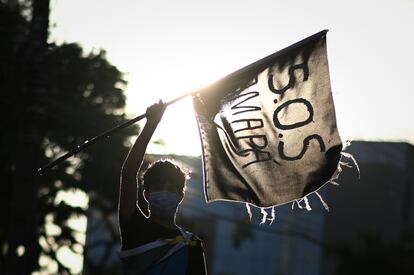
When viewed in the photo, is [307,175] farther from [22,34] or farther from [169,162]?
[22,34]

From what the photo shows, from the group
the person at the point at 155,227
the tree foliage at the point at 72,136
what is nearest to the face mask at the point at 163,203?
the person at the point at 155,227

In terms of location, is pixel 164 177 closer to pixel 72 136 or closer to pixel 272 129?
pixel 272 129

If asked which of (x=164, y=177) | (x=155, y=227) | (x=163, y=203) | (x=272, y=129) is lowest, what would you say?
(x=155, y=227)

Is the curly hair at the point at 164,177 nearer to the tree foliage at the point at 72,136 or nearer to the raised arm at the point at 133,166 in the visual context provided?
the raised arm at the point at 133,166

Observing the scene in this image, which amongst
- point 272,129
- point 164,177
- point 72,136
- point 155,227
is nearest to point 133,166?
point 164,177

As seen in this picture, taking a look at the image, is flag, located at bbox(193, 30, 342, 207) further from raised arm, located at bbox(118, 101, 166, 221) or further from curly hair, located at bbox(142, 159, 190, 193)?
curly hair, located at bbox(142, 159, 190, 193)

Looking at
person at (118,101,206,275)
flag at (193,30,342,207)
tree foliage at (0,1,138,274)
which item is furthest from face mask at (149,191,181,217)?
tree foliage at (0,1,138,274)

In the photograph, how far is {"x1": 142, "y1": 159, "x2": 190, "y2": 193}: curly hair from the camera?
5945 mm

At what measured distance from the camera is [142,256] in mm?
5785

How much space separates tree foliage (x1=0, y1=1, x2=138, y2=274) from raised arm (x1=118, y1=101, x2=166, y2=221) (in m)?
19.0

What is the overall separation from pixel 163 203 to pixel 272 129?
1.65 meters

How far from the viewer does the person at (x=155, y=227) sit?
5.77 m

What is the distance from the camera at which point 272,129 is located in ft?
24.2

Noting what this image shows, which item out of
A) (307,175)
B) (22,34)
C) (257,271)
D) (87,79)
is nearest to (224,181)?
(307,175)
